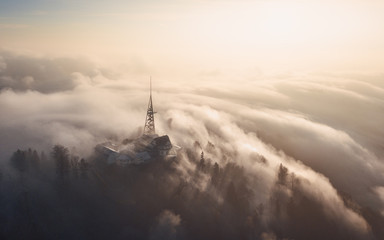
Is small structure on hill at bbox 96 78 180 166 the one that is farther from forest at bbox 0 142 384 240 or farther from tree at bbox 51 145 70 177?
tree at bbox 51 145 70 177

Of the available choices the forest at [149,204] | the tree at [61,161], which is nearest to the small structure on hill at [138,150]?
the forest at [149,204]

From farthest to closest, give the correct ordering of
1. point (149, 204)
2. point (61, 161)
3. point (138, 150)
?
point (138, 150) → point (61, 161) → point (149, 204)

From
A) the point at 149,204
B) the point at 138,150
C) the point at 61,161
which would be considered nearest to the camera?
the point at 149,204

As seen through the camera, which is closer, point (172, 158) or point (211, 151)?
point (172, 158)

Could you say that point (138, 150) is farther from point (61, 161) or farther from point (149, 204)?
point (61, 161)

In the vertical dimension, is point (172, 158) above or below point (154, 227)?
above

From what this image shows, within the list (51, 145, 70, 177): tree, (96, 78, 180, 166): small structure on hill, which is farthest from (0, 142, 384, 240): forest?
(96, 78, 180, 166): small structure on hill

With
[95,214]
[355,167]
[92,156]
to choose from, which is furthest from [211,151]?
[355,167]

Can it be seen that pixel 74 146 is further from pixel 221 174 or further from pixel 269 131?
pixel 269 131

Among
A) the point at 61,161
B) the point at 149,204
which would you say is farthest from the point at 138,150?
the point at 61,161

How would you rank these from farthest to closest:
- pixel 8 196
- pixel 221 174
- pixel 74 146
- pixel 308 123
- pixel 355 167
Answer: pixel 308 123, pixel 355 167, pixel 74 146, pixel 221 174, pixel 8 196

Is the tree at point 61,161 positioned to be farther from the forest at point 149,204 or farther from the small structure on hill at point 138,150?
the small structure on hill at point 138,150
